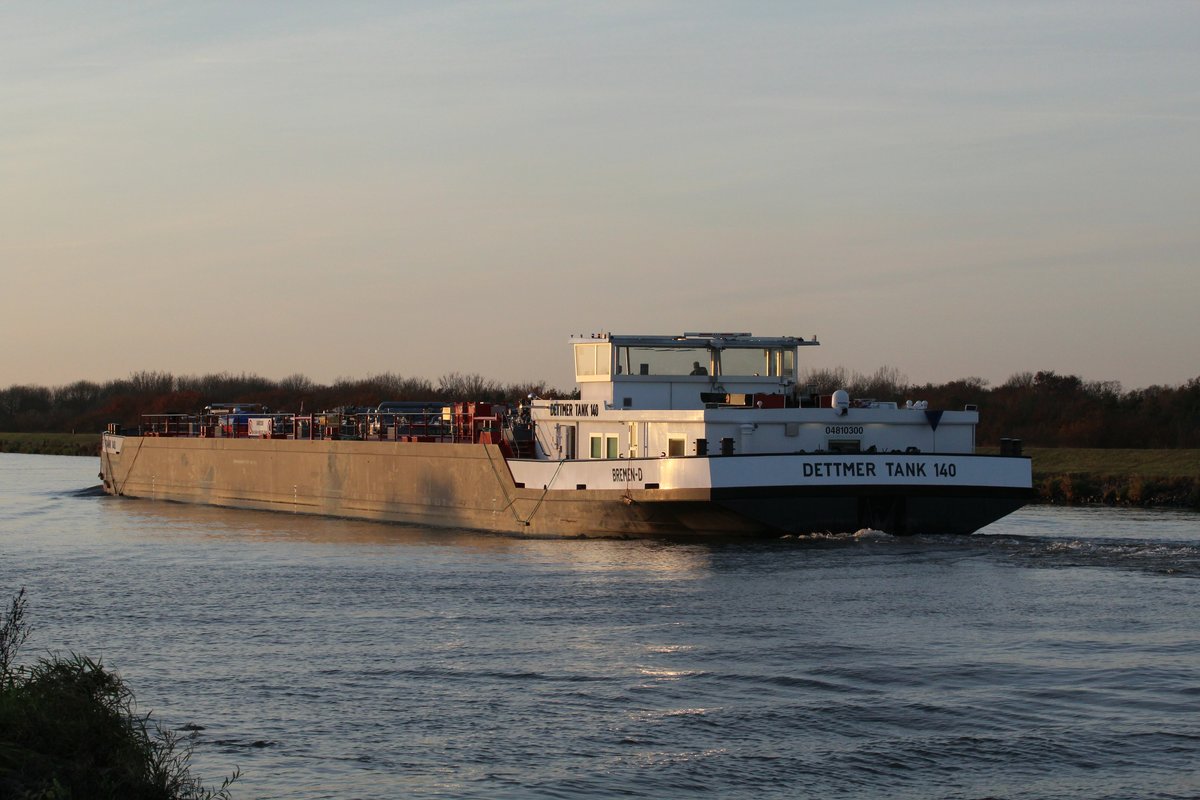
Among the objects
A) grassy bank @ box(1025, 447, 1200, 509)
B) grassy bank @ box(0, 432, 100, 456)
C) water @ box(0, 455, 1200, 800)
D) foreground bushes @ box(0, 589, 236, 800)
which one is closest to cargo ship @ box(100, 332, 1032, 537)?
water @ box(0, 455, 1200, 800)

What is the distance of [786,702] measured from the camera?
48.8ft

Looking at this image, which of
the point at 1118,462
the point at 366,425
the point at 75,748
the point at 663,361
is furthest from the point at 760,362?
the point at 75,748

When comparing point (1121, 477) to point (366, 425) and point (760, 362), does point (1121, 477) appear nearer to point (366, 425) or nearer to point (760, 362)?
point (760, 362)

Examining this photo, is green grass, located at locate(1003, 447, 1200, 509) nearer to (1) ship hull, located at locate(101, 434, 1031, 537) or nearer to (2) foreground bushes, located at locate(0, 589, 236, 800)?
(1) ship hull, located at locate(101, 434, 1031, 537)

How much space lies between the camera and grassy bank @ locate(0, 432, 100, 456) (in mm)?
100000

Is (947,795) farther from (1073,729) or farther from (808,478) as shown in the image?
(808,478)

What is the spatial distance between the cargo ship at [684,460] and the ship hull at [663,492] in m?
0.04

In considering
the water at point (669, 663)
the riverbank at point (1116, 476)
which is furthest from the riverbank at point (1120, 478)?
the water at point (669, 663)

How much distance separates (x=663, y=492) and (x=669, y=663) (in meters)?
11.4

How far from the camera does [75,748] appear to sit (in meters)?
9.99

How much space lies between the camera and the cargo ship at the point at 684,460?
2734cm

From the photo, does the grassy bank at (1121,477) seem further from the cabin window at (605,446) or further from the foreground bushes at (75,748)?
the foreground bushes at (75,748)

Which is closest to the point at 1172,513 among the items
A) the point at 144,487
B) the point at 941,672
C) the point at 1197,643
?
the point at 1197,643

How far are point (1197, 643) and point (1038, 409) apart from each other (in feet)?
167
